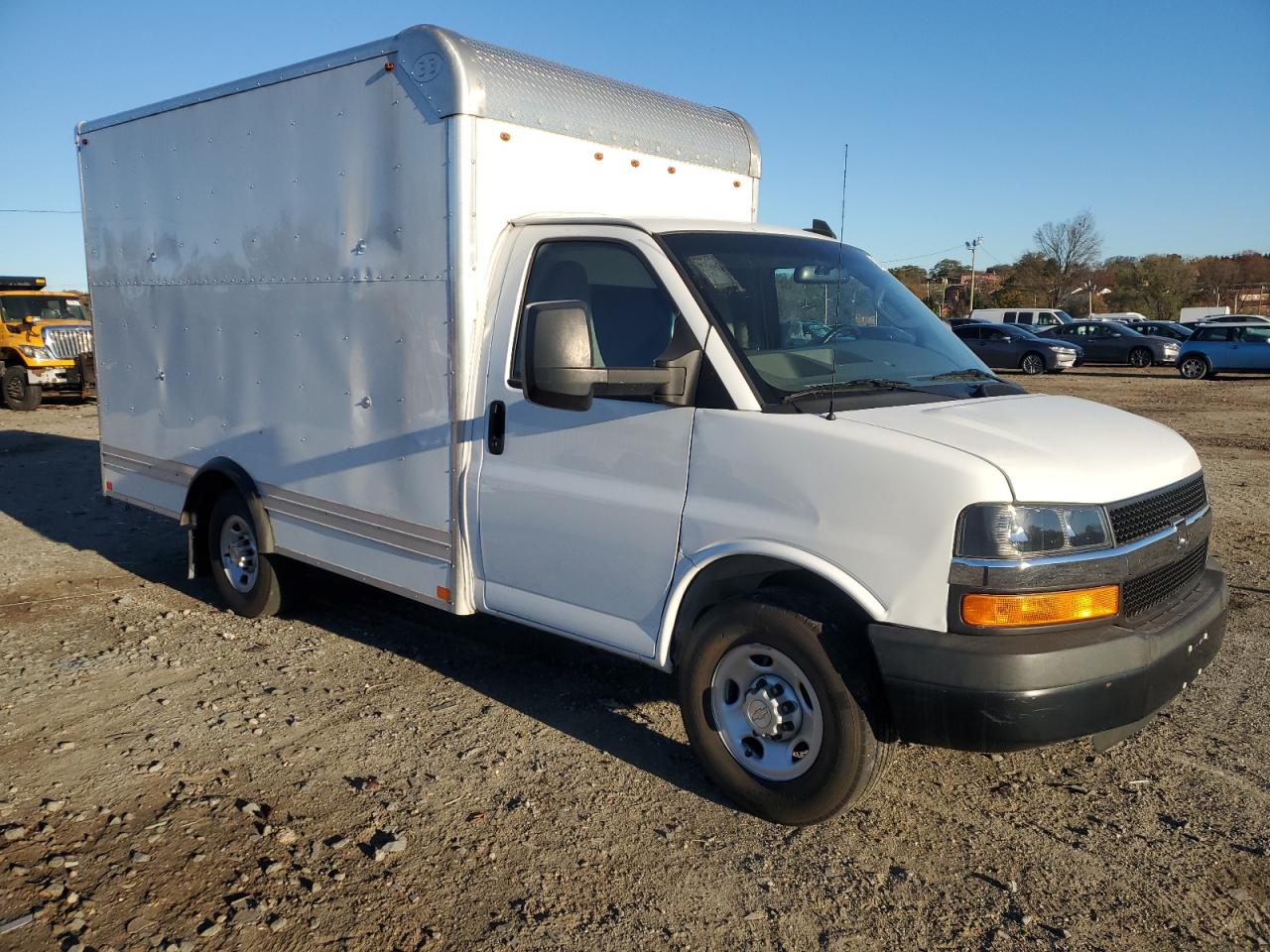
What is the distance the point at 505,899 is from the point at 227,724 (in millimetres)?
2024

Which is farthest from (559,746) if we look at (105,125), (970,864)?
(105,125)

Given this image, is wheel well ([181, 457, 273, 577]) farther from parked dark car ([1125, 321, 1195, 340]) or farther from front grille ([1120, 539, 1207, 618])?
parked dark car ([1125, 321, 1195, 340])

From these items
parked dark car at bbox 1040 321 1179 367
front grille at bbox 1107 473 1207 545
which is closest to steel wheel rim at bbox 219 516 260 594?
front grille at bbox 1107 473 1207 545

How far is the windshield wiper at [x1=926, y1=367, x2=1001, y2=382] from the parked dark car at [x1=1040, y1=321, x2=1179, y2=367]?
29.8m

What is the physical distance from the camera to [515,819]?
3812 mm

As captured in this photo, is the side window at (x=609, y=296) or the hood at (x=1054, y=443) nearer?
the hood at (x=1054, y=443)

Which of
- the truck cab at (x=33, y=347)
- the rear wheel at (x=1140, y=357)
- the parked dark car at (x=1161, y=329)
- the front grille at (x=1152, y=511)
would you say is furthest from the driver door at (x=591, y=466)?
the parked dark car at (x=1161, y=329)

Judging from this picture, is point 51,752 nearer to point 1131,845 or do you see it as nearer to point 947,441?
point 947,441

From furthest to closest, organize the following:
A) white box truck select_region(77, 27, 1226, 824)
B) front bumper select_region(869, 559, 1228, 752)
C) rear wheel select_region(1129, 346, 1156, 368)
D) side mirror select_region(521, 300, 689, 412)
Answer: rear wheel select_region(1129, 346, 1156, 368) < side mirror select_region(521, 300, 689, 412) < white box truck select_region(77, 27, 1226, 824) < front bumper select_region(869, 559, 1228, 752)

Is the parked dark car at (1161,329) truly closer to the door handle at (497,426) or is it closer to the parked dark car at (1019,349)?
the parked dark car at (1019,349)

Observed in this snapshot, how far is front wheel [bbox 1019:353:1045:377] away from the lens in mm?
29109

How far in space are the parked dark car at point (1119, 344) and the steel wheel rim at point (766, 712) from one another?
3112 cm

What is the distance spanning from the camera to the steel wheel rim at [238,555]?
243 inches

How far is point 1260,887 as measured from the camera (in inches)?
131
